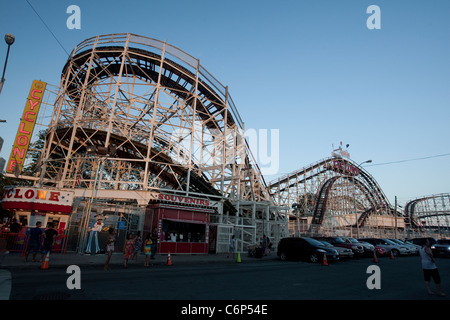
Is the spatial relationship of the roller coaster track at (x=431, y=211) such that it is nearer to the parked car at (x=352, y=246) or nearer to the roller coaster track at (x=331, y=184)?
the roller coaster track at (x=331, y=184)

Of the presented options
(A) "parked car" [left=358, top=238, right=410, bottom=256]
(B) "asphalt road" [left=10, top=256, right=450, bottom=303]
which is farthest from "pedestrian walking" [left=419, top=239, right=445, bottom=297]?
(A) "parked car" [left=358, top=238, right=410, bottom=256]

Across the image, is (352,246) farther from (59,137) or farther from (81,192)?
(59,137)

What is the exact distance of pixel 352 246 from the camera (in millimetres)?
20016

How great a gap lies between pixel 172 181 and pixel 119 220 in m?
7.52

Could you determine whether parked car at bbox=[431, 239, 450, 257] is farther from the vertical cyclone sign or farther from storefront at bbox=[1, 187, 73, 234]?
the vertical cyclone sign

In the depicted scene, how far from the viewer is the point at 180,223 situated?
19.8m

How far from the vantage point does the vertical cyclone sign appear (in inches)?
782

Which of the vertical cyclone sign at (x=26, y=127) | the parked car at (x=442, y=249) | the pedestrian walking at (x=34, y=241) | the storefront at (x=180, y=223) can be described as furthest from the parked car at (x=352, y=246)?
the vertical cyclone sign at (x=26, y=127)

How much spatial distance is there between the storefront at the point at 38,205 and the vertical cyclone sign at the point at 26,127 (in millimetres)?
2549

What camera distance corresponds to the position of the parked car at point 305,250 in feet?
53.1

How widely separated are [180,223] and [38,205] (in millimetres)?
9054

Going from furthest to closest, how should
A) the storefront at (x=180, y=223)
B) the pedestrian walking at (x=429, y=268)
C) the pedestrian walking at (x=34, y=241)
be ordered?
the storefront at (x=180, y=223) < the pedestrian walking at (x=34, y=241) < the pedestrian walking at (x=429, y=268)

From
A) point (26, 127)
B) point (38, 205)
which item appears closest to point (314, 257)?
point (38, 205)
